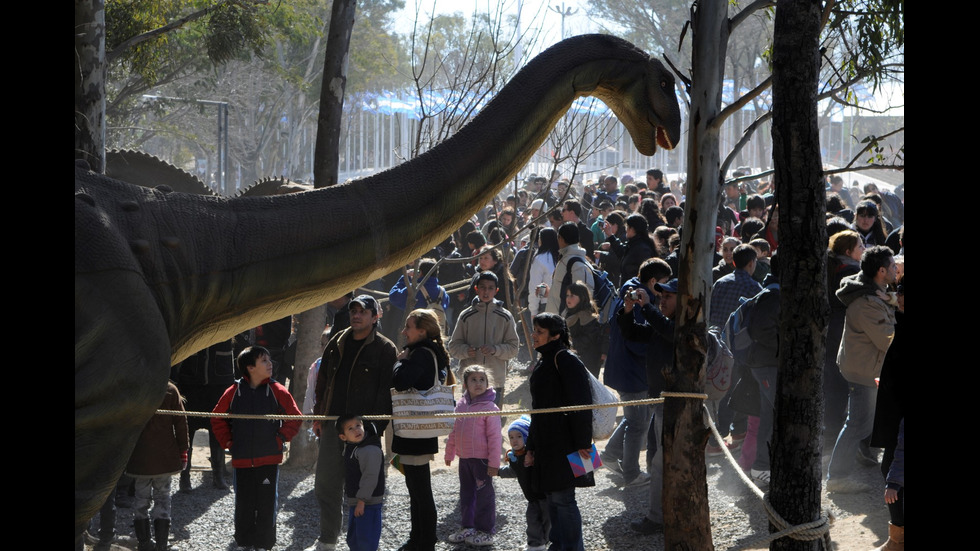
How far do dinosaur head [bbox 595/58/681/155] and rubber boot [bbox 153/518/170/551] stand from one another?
16.5 ft

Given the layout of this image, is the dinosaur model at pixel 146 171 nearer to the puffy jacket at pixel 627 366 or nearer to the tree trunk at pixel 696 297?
the puffy jacket at pixel 627 366

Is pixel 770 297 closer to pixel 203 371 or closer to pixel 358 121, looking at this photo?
pixel 203 371

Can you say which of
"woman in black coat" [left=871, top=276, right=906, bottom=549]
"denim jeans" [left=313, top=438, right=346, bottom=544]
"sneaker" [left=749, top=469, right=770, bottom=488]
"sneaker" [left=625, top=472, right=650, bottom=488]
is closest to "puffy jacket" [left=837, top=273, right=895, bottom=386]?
"sneaker" [left=749, top=469, right=770, bottom=488]

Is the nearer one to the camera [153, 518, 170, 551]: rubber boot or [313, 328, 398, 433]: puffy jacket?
[313, 328, 398, 433]: puffy jacket

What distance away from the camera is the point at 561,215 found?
590 inches

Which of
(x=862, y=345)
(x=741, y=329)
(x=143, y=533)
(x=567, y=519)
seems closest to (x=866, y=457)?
(x=862, y=345)

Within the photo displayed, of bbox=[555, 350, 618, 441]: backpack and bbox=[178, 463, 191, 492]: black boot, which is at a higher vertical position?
bbox=[555, 350, 618, 441]: backpack

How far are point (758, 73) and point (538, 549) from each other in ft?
147

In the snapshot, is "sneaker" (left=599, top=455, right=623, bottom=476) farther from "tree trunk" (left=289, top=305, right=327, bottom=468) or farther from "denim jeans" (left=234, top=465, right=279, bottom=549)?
"denim jeans" (left=234, top=465, right=279, bottom=549)

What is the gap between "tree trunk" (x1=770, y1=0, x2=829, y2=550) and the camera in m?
4.37

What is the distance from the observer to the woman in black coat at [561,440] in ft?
22.5

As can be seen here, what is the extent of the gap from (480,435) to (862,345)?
306 centimetres

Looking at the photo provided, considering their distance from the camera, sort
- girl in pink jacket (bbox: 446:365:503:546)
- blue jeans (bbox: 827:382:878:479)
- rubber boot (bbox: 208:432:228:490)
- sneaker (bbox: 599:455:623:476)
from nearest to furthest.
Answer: girl in pink jacket (bbox: 446:365:503:546), blue jeans (bbox: 827:382:878:479), rubber boot (bbox: 208:432:228:490), sneaker (bbox: 599:455:623:476)
